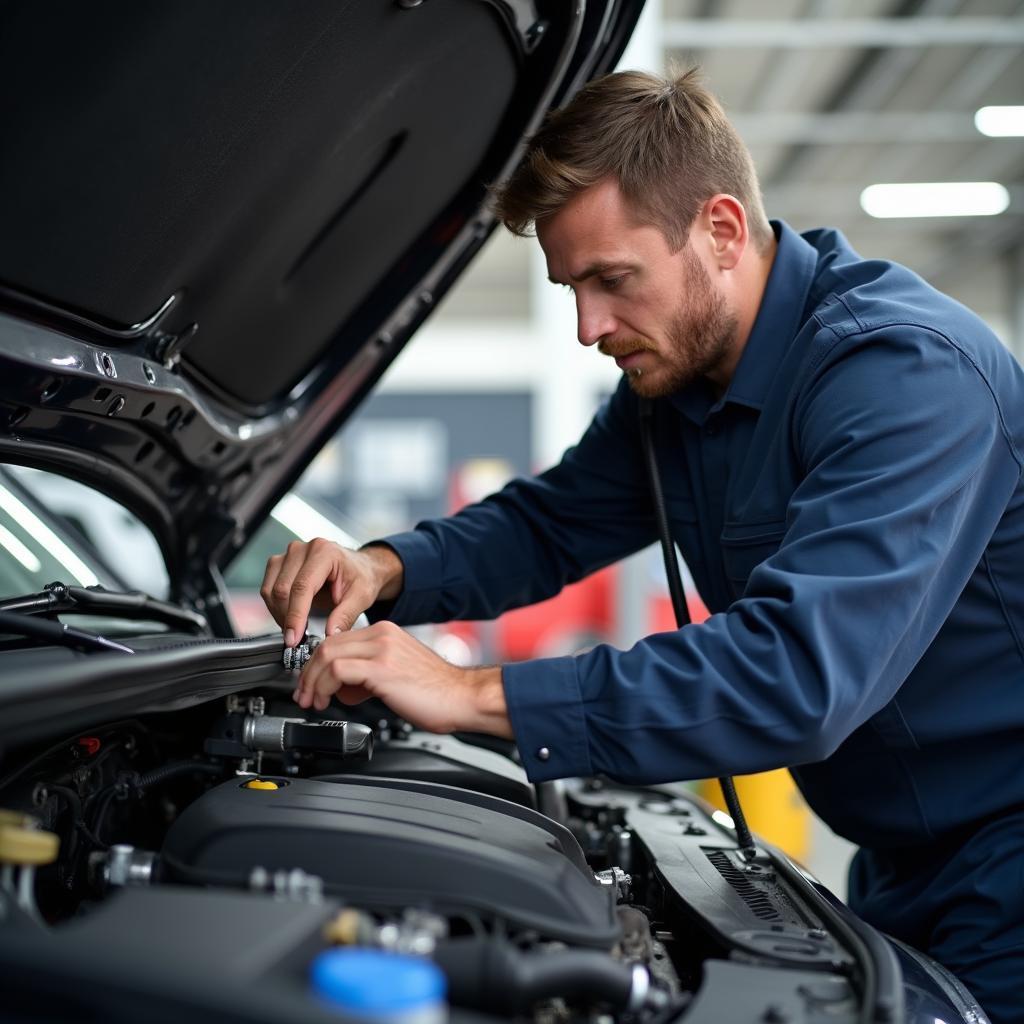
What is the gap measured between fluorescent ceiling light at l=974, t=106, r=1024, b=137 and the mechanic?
279 inches

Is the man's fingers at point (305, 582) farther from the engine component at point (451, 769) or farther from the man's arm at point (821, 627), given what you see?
→ the man's arm at point (821, 627)

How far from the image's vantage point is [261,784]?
3.51ft

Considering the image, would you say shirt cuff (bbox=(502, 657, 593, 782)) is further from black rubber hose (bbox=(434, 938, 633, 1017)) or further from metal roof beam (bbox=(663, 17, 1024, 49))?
metal roof beam (bbox=(663, 17, 1024, 49))

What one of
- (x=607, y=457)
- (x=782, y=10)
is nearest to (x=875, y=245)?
(x=782, y=10)

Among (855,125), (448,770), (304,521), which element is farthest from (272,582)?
(855,125)

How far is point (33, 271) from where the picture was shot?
115cm

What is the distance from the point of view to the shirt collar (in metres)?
1.39

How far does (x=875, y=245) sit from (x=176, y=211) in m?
11.6

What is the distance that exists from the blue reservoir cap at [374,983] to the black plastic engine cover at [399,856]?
0.88 feet

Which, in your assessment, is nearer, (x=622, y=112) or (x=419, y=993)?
(x=419, y=993)

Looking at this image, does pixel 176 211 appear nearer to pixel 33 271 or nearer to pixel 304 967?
pixel 33 271

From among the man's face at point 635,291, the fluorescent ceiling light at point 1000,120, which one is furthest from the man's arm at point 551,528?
the fluorescent ceiling light at point 1000,120

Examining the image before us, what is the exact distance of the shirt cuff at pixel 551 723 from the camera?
1.05 meters

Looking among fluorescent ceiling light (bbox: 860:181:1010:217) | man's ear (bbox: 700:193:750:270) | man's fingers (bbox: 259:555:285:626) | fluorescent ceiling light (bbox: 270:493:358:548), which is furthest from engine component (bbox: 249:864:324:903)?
fluorescent ceiling light (bbox: 860:181:1010:217)
